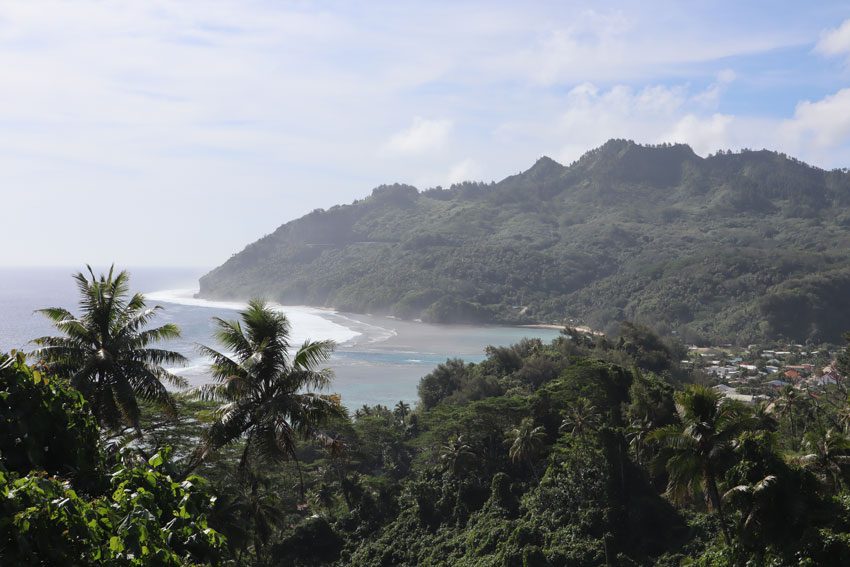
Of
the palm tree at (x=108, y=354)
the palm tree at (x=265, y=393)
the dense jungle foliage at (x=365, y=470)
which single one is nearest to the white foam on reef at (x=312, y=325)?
the dense jungle foliage at (x=365, y=470)

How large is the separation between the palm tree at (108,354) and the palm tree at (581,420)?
21.9 m

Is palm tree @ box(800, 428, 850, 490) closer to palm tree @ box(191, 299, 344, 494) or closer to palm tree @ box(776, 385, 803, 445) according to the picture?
palm tree @ box(191, 299, 344, 494)

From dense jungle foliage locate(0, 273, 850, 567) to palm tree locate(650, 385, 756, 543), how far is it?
38 mm

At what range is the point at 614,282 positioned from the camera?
568 ft

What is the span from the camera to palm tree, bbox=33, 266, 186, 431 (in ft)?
42.2

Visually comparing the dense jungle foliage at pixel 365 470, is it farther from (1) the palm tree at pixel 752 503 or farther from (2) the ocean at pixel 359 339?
(2) the ocean at pixel 359 339

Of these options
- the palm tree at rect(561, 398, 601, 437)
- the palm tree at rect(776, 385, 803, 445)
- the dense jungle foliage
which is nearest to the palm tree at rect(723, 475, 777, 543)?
the dense jungle foliage

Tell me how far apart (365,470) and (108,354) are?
3329cm

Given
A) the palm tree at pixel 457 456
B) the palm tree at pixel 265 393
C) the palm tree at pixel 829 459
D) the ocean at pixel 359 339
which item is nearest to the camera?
the palm tree at pixel 265 393

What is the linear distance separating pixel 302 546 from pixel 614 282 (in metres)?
153

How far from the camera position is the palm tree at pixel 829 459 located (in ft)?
62.8

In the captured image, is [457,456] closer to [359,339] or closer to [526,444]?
[526,444]

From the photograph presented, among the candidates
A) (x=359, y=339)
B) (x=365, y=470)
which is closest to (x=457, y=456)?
(x=365, y=470)

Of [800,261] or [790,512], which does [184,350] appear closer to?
[790,512]
